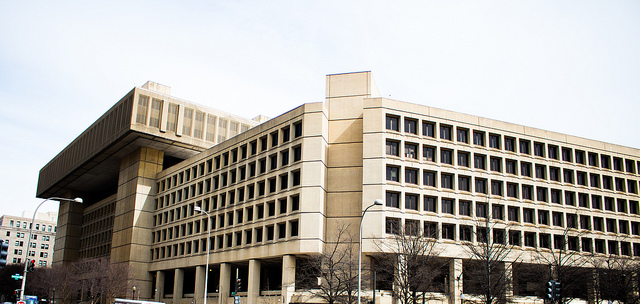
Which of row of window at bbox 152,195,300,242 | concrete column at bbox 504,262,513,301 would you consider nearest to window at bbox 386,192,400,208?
row of window at bbox 152,195,300,242

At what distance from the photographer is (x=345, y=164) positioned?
5662 cm

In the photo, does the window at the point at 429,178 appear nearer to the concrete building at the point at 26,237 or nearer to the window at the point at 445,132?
the window at the point at 445,132

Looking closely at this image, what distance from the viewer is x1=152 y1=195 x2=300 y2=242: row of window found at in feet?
187

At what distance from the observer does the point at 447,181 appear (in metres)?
56.2

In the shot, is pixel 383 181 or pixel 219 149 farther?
pixel 219 149

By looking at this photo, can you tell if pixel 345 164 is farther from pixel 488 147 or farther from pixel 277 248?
pixel 488 147

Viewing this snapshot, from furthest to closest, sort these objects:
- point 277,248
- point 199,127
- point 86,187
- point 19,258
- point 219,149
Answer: point 19,258 < point 86,187 < point 199,127 < point 219,149 < point 277,248

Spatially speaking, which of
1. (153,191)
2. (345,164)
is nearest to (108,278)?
(153,191)

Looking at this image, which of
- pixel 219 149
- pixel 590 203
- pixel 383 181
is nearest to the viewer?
Answer: pixel 383 181

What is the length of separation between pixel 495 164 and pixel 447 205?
812 centimetres

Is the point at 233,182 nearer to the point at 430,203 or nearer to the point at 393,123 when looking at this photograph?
Answer: the point at 393,123

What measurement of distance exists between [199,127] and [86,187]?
4097 cm

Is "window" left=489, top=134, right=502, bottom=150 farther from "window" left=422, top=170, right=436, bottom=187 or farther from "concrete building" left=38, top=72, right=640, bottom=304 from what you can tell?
"window" left=422, top=170, right=436, bottom=187

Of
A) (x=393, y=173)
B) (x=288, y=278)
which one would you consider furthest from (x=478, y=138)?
(x=288, y=278)
